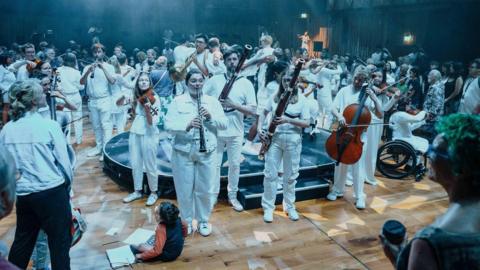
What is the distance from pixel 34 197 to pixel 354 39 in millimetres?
15455

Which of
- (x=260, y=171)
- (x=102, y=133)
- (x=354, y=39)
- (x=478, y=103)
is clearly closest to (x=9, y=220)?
(x=102, y=133)

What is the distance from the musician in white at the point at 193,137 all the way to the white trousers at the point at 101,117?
2.85m

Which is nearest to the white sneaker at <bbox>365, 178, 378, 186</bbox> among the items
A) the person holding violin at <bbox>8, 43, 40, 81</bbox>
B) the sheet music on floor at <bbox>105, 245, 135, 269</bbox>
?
the sheet music on floor at <bbox>105, 245, 135, 269</bbox>

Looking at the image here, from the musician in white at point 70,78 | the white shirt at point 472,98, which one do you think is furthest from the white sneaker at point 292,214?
the musician in white at point 70,78

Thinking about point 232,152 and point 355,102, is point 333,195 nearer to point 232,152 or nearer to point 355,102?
point 355,102

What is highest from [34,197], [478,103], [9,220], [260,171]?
[478,103]

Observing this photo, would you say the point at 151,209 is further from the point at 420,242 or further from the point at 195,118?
the point at 420,242

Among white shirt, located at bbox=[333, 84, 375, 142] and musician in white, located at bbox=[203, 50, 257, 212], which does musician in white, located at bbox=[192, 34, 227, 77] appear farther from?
white shirt, located at bbox=[333, 84, 375, 142]

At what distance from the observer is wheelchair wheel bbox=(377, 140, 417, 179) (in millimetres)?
5848

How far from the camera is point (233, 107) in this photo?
4398mm

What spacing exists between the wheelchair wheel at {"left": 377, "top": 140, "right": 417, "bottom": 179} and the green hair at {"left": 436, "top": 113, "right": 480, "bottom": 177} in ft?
15.1

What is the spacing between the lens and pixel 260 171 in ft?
17.6

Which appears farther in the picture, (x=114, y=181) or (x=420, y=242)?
(x=114, y=181)

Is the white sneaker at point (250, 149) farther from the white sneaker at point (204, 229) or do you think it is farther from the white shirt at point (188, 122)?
the white shirt at point (188, 122)
